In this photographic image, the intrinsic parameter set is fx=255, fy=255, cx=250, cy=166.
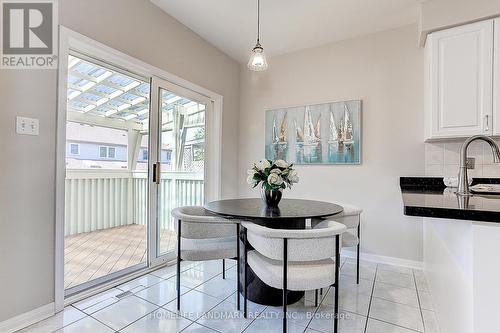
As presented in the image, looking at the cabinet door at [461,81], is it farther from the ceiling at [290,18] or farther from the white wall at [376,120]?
the ceiling at [290,18]

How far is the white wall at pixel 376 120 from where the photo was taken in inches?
108

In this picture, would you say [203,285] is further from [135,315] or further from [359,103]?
[359,103]

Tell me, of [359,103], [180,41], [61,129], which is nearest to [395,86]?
[359,103]

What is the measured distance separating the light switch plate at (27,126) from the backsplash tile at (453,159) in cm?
342

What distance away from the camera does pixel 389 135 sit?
9.37 ft

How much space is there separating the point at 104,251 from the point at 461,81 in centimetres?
399

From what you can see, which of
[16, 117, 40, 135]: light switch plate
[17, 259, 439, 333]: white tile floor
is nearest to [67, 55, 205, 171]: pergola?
[16, 117, 40, 135]: light switch plate

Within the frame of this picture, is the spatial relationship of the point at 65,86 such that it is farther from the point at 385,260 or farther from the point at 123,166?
the point at 385,260

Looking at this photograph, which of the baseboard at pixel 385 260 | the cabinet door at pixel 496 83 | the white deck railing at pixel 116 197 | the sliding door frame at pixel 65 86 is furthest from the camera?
the white deck railing at pixel 116 197

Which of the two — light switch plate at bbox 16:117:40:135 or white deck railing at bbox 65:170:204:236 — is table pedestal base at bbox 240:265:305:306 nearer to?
white deck railing at bbox 65:170:204:236

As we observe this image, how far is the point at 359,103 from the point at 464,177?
165 centimetres

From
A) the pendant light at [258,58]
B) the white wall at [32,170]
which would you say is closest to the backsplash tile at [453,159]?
the pendant light at [258,58]

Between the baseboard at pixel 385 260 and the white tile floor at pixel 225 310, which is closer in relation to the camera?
the white tile floor at pixel 225 310

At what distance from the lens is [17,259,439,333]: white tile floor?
1.66m
